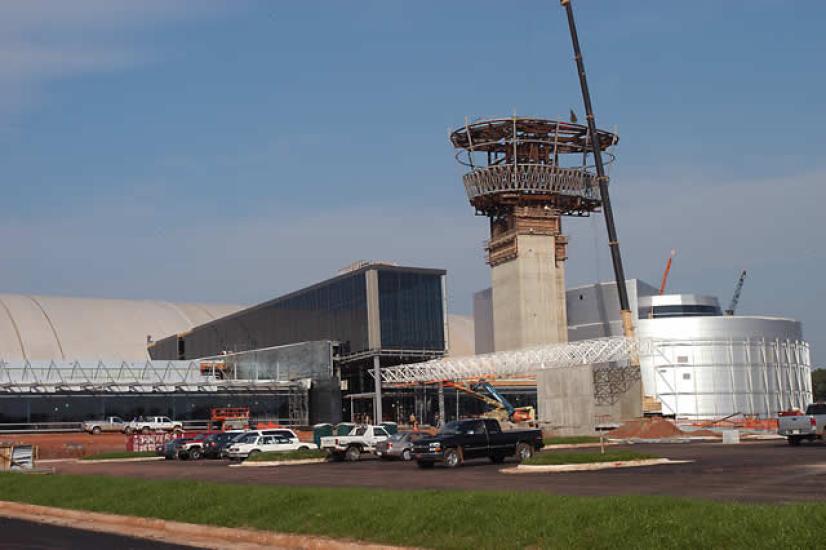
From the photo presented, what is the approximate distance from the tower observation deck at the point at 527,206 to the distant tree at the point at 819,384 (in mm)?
77501

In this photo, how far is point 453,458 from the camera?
34.8 metres

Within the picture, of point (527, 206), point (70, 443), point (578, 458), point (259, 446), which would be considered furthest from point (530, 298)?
point (578, 458)

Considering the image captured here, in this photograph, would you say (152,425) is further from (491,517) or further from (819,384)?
(819,384)

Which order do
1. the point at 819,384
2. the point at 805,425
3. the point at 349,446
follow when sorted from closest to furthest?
the point at 805,425 → the point at 349,446 → the point at 819,384

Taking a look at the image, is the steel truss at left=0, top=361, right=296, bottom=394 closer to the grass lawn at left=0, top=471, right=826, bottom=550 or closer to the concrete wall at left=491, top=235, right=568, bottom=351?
the concrete wall at left=491, top=235, right=568, bottom=351

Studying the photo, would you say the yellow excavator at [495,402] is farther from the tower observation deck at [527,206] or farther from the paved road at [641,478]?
the paved road at [641,478]

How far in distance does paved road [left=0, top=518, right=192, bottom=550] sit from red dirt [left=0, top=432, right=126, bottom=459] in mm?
41079

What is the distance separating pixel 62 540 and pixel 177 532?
7.44ft

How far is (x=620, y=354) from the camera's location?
230 ft

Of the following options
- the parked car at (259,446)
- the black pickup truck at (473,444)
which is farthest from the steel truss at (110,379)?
the black pickup truck at (473,444)

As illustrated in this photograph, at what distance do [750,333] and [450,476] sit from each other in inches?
2643

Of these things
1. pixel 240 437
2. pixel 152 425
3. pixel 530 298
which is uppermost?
pixel 530 298

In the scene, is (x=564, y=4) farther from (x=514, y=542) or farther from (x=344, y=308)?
(x=514, y=542)

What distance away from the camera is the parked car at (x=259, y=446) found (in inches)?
1865
